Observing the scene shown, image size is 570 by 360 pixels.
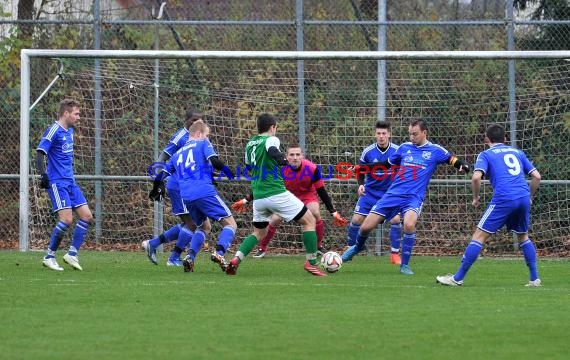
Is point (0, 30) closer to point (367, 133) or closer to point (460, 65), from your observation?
point (367, 133)

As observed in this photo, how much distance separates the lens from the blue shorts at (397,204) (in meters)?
13.2

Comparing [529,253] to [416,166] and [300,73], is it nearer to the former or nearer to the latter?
[416,166]

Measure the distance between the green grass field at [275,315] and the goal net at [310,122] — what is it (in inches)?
144

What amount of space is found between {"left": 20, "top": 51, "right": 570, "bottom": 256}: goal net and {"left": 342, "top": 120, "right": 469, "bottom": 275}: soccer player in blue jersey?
3276mm

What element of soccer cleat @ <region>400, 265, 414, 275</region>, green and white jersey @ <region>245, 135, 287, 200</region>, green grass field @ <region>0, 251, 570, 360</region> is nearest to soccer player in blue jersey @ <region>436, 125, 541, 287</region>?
green grass field @ <region>0, 251, 570, 360</region>

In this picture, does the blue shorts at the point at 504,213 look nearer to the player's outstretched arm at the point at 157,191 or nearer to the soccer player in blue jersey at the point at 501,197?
the soccer player in blue jersey at the point at 501,197

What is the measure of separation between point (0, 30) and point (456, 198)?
822 centimetres

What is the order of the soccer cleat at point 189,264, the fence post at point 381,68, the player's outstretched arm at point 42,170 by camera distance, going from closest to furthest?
1. the player's outstretched arm at point 42,170
2. the soccer cleat at point 189,264
3. the fence post at point 381,68

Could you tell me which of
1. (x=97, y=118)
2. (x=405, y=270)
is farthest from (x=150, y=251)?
(x=97, y=118)

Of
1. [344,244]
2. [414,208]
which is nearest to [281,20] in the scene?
[344,244]

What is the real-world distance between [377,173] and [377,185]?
207 millimetres

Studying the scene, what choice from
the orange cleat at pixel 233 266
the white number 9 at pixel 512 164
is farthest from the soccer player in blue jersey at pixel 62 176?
the white number 9 at pixel 512 164

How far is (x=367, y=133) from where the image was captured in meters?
17.0

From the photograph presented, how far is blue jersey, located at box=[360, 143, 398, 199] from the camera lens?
15070 millimetres
